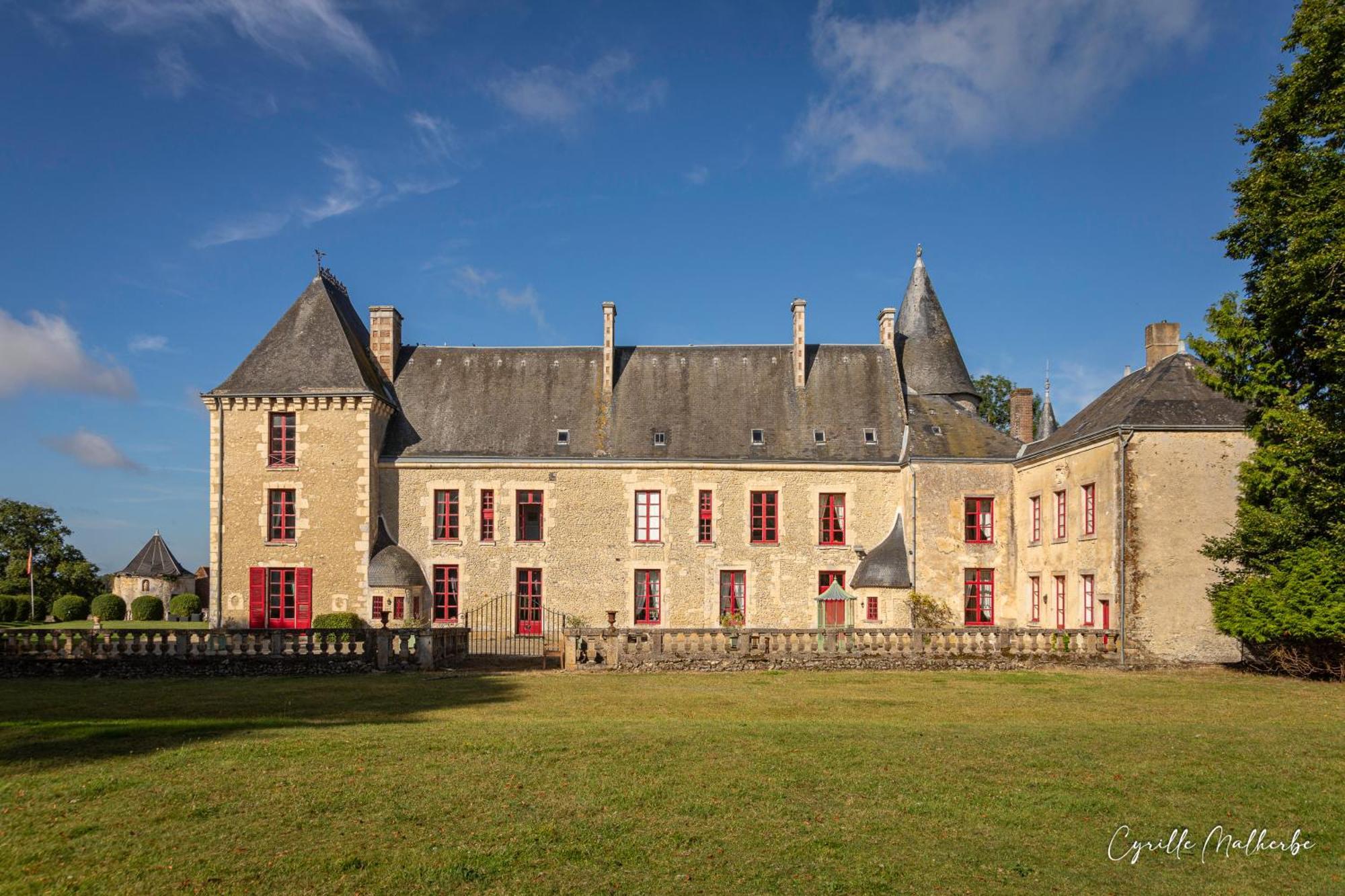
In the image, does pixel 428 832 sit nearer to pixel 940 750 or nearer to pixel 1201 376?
pixel 940 750

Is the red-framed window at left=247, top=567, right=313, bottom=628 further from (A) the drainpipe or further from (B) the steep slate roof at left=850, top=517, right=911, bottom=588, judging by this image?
(A) the drainpipe

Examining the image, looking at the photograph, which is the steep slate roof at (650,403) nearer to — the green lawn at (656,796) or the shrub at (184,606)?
the green lawn at (656,796)

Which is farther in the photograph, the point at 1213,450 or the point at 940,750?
the point at 1213,450

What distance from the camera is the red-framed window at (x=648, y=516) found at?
24.1 meters

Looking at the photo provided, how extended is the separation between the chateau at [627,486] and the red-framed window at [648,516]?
0.04 m

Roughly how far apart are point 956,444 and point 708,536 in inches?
245

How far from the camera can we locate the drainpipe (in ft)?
59.0

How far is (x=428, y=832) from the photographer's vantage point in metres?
6.33

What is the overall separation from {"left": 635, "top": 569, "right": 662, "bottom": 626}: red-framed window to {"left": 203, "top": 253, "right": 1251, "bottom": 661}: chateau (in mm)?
38

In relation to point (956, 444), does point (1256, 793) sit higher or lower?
lower

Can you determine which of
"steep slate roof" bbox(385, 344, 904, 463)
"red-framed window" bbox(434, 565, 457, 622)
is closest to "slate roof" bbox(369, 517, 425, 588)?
"red-framed window" bbox(434, 565, 457, 622)

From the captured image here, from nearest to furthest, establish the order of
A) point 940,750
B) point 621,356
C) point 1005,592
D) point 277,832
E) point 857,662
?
point 277,832 → point 940,750 → point 857,662 → point 1005,592 → point 621,356


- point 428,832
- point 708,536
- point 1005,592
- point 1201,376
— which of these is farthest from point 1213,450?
point 428,832

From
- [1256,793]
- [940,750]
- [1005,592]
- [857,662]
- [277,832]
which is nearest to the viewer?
[277,832]
